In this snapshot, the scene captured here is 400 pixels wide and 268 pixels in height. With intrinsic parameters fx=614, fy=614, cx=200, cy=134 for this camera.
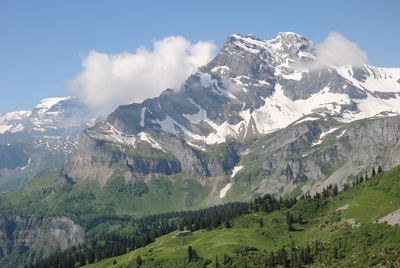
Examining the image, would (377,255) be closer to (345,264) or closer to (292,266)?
(345,264)

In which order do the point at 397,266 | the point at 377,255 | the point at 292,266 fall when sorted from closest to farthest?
the point at 397,266 < the point at 377,255 < the point at 292,266

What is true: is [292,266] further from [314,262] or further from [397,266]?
[397,266]

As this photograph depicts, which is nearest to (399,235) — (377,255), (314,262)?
(377,255)

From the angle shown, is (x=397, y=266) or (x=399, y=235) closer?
(x=397, y=266)

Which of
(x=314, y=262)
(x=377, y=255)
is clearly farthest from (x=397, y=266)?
(x=314, y=262)

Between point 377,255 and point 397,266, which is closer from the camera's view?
point 397,266

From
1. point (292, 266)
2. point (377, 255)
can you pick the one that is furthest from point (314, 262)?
point (377, 255)

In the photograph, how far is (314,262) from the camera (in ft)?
653

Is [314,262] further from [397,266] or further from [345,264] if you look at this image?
[397,266]

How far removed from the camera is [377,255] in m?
Result: 186

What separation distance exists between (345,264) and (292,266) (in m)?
19.3

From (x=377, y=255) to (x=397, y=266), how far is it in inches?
522

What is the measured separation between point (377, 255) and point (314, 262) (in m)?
21.9

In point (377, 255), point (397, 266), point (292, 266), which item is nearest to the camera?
point (397, 266)
